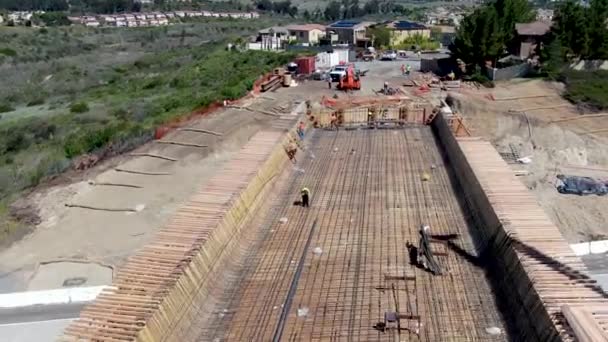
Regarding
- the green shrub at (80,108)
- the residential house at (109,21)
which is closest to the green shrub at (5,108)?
the green shrub at (80,108)

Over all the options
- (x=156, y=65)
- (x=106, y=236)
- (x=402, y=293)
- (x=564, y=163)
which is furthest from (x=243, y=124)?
(x=156, y=65)

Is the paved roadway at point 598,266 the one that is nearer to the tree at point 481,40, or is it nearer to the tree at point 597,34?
the tree at point 481,40

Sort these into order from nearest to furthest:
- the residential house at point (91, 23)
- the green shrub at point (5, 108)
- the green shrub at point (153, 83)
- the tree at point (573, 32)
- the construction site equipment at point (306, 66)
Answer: the tree at point (573, 32), the construction site equipment at point (306, 66), the green shrub at point (5, 108), the green shrub at point (153, 83), the residential house at point (91, 23)

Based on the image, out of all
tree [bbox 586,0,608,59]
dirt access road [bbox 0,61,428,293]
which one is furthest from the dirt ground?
dirt access road [bbox 0,61,428,293]

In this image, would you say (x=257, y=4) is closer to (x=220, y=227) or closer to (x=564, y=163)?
(x=564, y=163)

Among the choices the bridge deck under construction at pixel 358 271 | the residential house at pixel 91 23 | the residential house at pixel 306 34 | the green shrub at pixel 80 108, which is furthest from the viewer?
the residential house at pixel 91 23

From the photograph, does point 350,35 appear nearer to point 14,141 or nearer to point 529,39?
point 529,39
